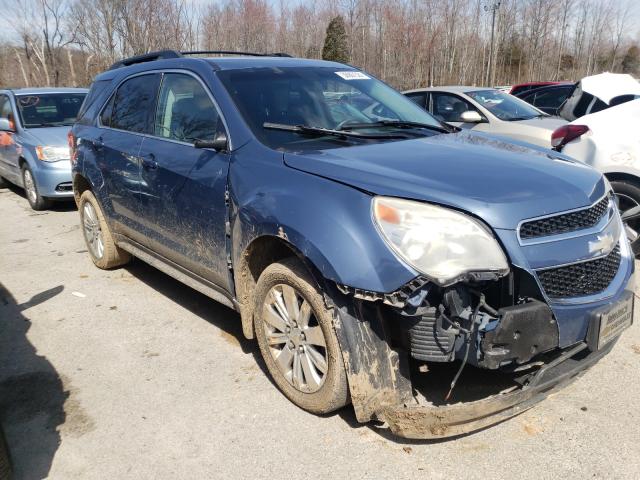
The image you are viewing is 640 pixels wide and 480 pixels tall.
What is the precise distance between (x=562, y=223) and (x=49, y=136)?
25.7ft

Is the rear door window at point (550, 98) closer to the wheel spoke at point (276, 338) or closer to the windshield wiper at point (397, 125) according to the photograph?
the windshield wiper at point (397, 125)

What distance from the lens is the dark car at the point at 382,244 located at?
2453 mm

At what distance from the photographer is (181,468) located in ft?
8.97

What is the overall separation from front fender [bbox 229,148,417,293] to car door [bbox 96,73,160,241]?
4.75 feet

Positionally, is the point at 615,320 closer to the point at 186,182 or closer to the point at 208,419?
the point at 208,419

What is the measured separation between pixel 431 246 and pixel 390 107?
6.27 feet

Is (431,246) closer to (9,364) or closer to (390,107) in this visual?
(390,107)

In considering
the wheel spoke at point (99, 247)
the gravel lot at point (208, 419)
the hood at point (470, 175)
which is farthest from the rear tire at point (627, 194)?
the wheel spoke at point (99, 247)

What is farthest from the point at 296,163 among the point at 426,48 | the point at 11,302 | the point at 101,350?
the point at 426,48

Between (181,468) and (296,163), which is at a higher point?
(296,163)

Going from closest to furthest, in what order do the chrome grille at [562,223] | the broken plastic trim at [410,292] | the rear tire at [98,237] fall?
the broken plastic trim at [410,292]
the chrome grille at [562,223]
the rear tire at [98,237]

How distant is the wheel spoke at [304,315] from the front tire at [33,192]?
22.3ft

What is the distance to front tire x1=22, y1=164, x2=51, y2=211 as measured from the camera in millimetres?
8445

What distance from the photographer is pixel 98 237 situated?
5.50m
